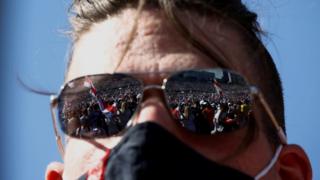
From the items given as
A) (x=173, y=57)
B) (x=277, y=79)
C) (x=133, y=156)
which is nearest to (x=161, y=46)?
(x=173, y=57)

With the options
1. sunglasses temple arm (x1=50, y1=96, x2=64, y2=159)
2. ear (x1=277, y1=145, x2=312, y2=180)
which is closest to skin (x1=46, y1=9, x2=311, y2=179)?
ear (x1=277, y1=145, x2=312, y2=180)

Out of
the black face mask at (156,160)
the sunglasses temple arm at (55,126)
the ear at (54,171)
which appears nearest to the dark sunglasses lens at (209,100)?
the black face mask at (156,160)

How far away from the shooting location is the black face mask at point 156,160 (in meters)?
1.54

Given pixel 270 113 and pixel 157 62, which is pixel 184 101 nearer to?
pixel 157 62

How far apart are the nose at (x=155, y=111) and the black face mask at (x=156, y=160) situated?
0.12 ft

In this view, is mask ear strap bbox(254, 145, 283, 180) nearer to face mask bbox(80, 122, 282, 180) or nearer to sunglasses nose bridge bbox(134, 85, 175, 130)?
face mask bbox(80, 122, 282, 180)

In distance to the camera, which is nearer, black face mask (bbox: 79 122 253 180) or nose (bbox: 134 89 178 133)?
black face mask (bbox: 79 122 253 180)

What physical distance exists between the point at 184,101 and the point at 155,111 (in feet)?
0.37

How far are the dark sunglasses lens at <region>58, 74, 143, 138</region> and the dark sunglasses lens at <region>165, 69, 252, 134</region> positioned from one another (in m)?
0.14

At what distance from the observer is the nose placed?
1.70 m

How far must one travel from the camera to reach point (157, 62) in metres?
1.89

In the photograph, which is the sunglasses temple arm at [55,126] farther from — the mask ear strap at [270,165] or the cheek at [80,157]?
the mask ear strap at [270,165]

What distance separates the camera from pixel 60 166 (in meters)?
2.29

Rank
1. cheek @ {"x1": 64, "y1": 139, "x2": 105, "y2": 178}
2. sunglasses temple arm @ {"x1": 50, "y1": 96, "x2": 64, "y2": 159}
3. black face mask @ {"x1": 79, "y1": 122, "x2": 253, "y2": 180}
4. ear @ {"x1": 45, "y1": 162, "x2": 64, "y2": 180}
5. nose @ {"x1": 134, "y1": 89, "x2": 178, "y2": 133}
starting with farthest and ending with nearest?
ear @ {"x1": 45, "y1": 162, "x2": 64, "y2": 180}, sunglasses temple arm @ {"x1": 50, "y1": 96, "x2": 64, "y2": 159}, cheek @ {"x1": 64, "y1": 139, "x2": 105, "y2": 178}, nose @ {"x1": 134, "y1": 89, "x2": 178, "y2": 133}, black face mask @ {"x1": 79, "y1": 122, "x2": 253, "y2": 180}
